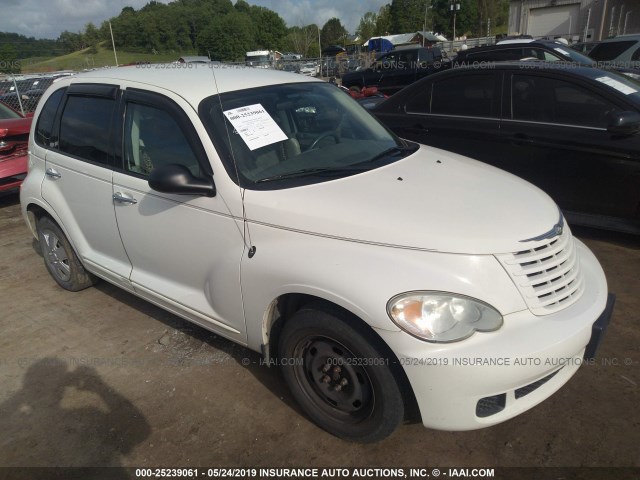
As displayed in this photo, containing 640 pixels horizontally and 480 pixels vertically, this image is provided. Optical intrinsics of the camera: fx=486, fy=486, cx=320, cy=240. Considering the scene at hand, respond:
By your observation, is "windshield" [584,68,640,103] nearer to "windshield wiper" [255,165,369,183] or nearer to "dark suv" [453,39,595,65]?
"windshield wiper" [255,165,369,183]

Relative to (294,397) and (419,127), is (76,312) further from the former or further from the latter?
(419,127)

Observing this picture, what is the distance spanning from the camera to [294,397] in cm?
269

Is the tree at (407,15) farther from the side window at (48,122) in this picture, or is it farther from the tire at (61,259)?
the tire at (61,259)

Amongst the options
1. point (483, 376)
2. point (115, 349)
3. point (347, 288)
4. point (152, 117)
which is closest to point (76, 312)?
point (115, 349)

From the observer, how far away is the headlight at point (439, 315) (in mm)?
2047

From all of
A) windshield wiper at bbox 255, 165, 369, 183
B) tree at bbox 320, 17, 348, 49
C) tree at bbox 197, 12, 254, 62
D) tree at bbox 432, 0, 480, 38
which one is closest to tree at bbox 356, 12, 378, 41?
tree at bbox 320, 17, 348, 49

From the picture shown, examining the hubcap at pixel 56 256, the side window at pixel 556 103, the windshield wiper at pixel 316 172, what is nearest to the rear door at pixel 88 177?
the hubcap at pixel 56 256

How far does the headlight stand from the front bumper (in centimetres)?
4

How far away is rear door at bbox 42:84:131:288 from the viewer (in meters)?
3.32

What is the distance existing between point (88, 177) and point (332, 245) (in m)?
2.11

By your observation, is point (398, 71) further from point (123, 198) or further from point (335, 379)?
point (335, 379)

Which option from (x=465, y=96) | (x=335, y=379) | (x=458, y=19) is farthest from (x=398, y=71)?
(x=458, y=19)

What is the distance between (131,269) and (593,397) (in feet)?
9.87

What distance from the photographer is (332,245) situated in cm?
229
